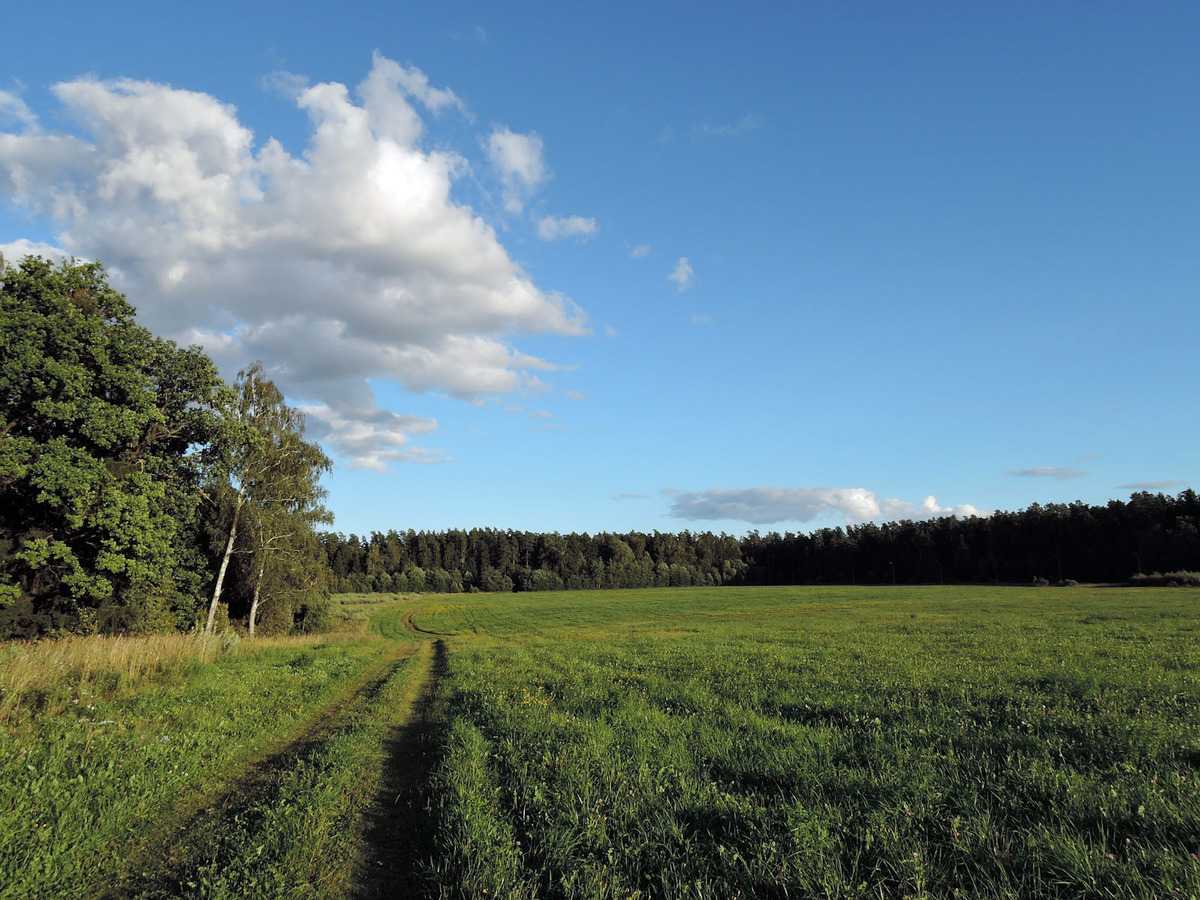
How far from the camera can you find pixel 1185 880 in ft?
13.9

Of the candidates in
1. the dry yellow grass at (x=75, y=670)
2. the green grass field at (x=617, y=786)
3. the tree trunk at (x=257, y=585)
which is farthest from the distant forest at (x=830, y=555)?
the green grass field at (x=617, y=786)

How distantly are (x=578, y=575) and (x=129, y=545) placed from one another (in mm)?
139938

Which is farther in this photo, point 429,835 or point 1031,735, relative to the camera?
point 1031,735

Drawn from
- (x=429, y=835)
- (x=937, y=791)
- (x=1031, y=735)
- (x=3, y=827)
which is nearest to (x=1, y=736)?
(x=3, y=827)

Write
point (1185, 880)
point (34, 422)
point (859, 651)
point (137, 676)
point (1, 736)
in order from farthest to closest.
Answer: point (34, 422) → point (859, 651) → point (137, 676) → point (1, 736) → point (1185, 880)

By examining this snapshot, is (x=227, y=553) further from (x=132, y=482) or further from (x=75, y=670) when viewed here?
(x=75, y=670)

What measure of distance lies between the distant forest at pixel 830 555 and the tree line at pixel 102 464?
8039 centimetres

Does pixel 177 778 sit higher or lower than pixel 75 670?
lower

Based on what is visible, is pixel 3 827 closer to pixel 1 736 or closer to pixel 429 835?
pixel 1 736

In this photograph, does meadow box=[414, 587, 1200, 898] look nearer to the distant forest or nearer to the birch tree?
the birch tree

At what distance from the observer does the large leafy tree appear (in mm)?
24844

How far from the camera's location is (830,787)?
6.46 metres

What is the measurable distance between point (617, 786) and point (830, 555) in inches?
7314

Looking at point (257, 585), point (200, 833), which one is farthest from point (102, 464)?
point (200, 833)
